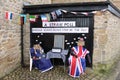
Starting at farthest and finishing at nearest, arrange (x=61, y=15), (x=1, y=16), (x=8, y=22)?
(x=61, y=15) < (x=8, y=22) < (x=1, y=16)

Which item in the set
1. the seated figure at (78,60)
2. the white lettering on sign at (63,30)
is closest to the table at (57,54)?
the seated figure at (78,60)

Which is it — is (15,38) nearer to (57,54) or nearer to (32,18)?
(32,18)

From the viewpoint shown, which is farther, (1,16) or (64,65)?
(64,65)

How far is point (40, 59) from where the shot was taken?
907 centimetres

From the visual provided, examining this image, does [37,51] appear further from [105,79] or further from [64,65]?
[105,79]

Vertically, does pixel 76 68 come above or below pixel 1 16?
below

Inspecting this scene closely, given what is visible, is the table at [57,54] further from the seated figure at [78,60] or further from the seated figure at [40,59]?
the seated figure at [78,60]

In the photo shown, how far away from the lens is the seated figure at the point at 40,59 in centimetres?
906

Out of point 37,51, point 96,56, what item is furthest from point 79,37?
point 37,51

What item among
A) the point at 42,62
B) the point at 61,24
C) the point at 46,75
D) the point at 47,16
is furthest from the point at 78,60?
the point at 47,16

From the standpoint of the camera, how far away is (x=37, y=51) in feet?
29.9

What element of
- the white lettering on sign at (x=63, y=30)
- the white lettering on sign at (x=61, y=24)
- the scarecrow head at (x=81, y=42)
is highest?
the white lettering on sign at (x=61, y=24)

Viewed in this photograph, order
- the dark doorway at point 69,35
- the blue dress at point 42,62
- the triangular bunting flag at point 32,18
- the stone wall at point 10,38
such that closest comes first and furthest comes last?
1. the stone wall at point 10,38
2. the blue dress at point 42,62
3. the dark doorway at point 69,35
4. the triangular bunting flag at point 32,18

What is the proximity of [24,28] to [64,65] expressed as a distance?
7.84 ft
